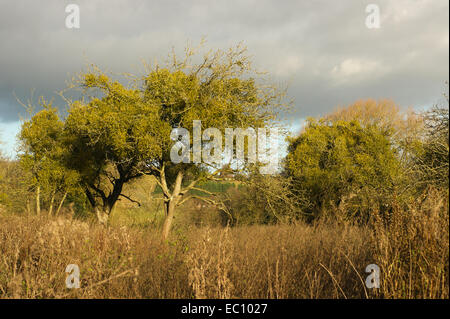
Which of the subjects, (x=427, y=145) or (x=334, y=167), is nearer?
(x=427, y=145)

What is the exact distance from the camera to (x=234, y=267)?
16.5 feet

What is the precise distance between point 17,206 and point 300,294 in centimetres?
2418

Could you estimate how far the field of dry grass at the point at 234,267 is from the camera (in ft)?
13.8

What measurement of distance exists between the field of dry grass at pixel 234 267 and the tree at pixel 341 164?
43.2ft

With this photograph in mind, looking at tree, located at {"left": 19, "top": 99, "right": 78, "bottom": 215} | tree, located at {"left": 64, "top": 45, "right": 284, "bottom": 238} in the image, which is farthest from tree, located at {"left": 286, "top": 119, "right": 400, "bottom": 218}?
tree, located at {"left": 19, "top": 99, "right": 78, "bottom": 215}

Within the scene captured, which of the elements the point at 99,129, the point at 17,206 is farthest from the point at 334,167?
the point at 17,206

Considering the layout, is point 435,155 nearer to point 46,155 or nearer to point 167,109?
point 167,109

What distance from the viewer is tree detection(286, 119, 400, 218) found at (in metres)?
20.6

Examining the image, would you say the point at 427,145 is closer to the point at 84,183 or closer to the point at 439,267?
the point at 439,267

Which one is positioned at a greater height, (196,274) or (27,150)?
(27,150)

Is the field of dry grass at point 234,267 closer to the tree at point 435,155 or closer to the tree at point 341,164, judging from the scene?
the tree at point 435,155

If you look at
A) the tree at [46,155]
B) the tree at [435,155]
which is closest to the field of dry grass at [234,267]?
the tree at [435,155]

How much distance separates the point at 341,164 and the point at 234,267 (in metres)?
17.5

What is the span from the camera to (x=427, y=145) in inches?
403
